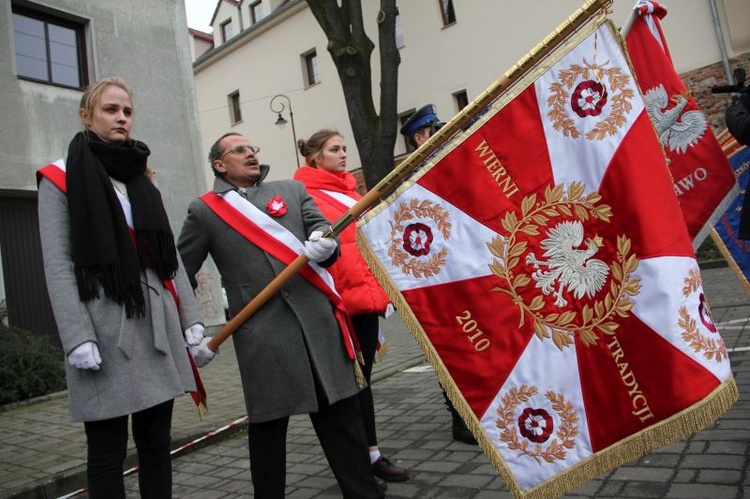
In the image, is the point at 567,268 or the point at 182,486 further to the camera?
the point at 182,486

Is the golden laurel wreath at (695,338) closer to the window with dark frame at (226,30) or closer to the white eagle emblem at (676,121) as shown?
the white eagle emblem at (676,121)

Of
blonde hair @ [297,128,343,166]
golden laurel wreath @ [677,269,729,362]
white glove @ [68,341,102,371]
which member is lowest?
golden laurel wreath @ [677,269,729,362]

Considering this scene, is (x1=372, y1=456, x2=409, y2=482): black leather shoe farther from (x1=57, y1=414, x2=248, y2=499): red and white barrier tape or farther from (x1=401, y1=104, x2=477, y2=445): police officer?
(x1=57, y1=414, x2=248, y2=499): red and white barrier tape

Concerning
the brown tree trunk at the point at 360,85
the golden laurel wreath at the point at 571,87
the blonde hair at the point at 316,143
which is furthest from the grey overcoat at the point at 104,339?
the brown tree trunk at the point at 360,85

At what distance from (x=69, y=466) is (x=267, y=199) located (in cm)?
282

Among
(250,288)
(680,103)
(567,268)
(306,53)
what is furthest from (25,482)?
(306,53)

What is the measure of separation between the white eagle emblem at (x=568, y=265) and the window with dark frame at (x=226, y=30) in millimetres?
29585

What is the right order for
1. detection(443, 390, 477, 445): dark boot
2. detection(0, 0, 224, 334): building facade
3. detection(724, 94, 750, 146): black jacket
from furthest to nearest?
detection(0, 0, 224, 334): building facade
detection(443, 390, 477, 445): dark boot
detection(724, 94, 750, 146): black jacket

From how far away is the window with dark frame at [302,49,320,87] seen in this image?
939 inches

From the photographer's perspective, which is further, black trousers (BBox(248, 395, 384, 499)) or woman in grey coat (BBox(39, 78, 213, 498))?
black trousers (BBox(248, 395, 384, 499))

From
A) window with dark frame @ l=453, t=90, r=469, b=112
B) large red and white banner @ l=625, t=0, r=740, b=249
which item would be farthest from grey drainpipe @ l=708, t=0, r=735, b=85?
large red and white banner @ l=625, t=0, r=740, b=249

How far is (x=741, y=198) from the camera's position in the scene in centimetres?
426

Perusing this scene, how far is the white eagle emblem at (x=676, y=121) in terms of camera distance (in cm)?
315

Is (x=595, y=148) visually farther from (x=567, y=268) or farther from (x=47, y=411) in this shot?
(x=47, y=411)
